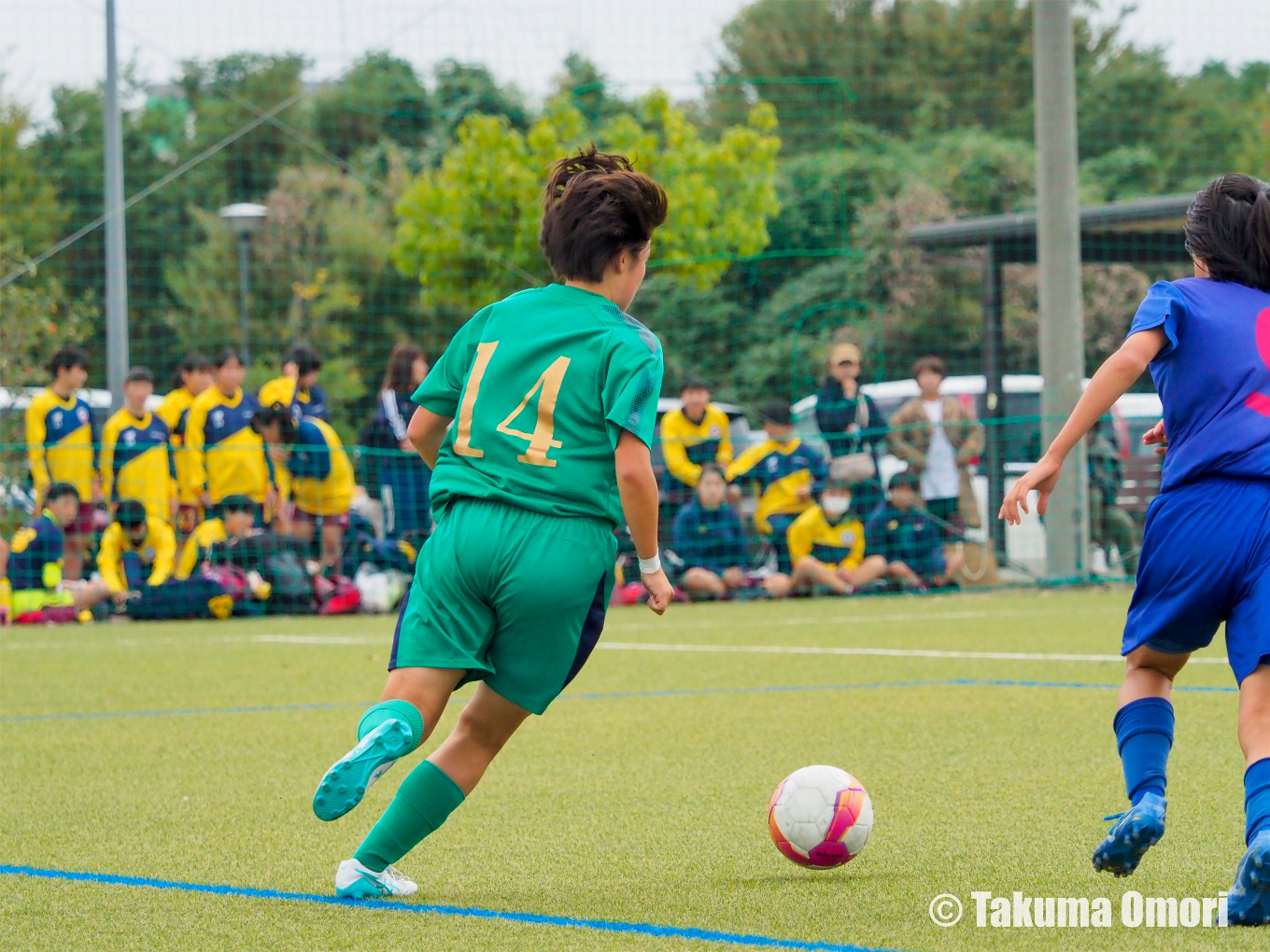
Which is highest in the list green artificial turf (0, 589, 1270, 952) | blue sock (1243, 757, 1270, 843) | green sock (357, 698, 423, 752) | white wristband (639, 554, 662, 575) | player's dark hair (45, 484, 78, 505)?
white wristband (639, 554, 662, 575)

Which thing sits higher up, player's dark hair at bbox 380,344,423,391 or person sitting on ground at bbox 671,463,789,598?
player's dark hair at bbox 380,344,423,391

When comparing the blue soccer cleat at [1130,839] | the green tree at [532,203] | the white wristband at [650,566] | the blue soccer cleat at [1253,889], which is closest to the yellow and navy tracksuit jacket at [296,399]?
the green tree at [532,203]

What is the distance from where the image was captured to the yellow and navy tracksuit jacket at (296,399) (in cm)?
1227

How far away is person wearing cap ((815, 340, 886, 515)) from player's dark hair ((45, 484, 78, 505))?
18.5ft

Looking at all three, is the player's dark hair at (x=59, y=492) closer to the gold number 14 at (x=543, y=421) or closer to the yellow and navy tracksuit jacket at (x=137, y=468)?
the yellow and navy tracksuit jacket at (x=137, y=468)

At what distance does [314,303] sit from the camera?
33188 mm

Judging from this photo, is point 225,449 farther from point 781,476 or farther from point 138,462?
point 781,476

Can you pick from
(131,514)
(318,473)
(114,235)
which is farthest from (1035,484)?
(114,235)

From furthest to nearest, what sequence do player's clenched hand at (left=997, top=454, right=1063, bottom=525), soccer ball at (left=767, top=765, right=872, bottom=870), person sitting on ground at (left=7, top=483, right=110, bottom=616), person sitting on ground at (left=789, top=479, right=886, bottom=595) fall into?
person sitting on ground at (left=789, top=479, right=886, bottom=595)
person sitting on ground at (left=7, top=483, right=110, bottom=616)
soccer ball at (left=767, top=765, right=872, bottom=870)
player's clenched hand at (left=997, top=454, right=1063, bottom=525)

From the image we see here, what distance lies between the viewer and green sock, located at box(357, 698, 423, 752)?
320 centimetres

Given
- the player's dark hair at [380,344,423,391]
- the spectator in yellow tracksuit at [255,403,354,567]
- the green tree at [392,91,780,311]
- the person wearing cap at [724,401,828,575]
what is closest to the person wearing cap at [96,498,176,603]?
the spectator in yellow tracksuit at [255,403,354,567]

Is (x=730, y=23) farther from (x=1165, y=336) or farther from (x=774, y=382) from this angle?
(x=1165, y=336)

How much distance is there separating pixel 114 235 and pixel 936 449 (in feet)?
23.8

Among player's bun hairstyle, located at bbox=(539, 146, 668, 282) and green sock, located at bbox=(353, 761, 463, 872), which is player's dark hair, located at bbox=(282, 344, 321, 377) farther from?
green sock, located at bbox=(353, 761, 463, 872)
